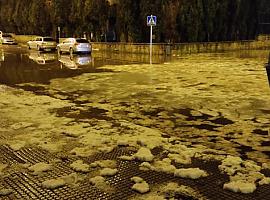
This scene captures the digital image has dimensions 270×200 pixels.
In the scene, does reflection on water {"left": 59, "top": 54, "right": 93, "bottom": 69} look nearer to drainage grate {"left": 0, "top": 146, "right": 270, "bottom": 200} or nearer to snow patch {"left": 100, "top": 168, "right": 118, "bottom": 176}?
drainage grate {"left": 0, "top": 146, "right": 270, "bottom": 200}

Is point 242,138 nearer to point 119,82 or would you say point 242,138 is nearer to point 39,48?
point 119,82

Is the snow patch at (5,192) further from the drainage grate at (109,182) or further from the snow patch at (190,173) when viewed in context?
the snow patch at (190,173)

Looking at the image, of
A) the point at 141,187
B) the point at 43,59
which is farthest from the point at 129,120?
the point at 43,59

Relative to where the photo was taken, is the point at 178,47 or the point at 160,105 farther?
the point at 178,47

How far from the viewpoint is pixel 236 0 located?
2994 centimetres

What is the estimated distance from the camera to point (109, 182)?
15.0 ft

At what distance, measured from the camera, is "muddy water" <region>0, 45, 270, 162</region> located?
21.9 feet

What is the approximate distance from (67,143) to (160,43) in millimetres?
20996

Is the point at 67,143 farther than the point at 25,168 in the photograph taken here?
Yes

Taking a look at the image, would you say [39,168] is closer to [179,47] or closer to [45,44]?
[179,47]

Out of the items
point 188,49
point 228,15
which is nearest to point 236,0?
point 228,15

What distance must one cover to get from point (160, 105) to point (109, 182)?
4880 millimetres

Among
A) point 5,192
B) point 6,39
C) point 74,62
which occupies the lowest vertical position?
point 5,192

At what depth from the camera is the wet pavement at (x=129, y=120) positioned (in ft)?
16.9
